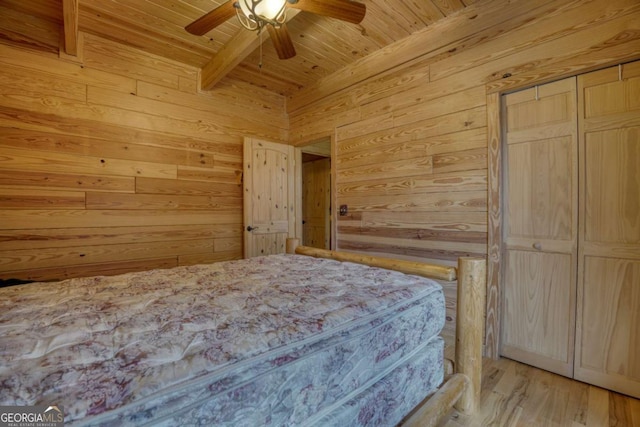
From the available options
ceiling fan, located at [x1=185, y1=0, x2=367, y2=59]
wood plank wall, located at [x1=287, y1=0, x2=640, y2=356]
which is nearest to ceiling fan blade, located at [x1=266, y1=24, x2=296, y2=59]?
ceiling fan, located at [x1=185, y1=0, x2=367, y2=59]

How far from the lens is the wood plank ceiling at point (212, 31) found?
228 cm

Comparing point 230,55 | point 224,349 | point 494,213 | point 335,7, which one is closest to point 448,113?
point 494,213

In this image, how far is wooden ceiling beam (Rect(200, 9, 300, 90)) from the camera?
2486 millimetres

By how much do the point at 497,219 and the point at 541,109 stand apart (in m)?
0.83

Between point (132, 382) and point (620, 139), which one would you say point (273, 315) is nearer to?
point (132, 382)

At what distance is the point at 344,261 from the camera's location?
83.4 inches

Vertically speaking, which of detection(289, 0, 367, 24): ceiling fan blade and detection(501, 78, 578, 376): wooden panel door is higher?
detection(289, 0, 367, 24): ceiling fan blade

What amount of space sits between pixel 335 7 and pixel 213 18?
0.79m

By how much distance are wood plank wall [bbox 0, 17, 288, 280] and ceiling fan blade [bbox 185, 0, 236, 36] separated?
55.4 inches

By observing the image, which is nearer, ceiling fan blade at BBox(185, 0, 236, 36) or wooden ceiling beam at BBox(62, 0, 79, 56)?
ceiling fan blade at BBox(185, 0, 236, 36)

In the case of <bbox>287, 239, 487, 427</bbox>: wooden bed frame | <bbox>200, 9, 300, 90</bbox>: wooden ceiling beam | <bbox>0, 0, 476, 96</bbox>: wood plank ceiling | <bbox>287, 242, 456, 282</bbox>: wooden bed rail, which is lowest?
<bbox>287, 239, 487, 427</bbox>: wooden bed frame

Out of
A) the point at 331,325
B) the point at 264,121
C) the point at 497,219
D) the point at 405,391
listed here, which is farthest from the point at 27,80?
the point at 497,219

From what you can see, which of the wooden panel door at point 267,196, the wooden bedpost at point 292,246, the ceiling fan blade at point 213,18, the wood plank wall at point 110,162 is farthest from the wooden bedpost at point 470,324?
the wood plank wall at point 110,162
